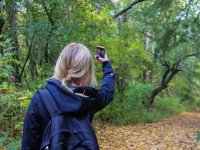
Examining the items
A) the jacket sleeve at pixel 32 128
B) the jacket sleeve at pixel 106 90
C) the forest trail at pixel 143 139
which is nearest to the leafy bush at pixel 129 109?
the forest trail at pixel 143 139

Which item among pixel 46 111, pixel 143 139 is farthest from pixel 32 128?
pixel 143 139

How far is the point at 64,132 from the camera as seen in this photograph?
6.65 feet

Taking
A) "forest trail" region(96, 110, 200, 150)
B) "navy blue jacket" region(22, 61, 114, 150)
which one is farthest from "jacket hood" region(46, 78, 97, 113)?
"forest trail" region(96, 110, 200, 150)

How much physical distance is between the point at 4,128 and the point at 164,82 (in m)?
13.6

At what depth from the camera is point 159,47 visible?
14039 mm

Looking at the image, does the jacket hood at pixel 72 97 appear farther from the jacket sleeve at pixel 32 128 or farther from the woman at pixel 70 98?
the jacket sleeve at pixel 32 128

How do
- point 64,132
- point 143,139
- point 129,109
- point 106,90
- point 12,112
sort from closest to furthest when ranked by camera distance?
point 64,132, point 106,90, point 12,112, point 143,139, point 129,109

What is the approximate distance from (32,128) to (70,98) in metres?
0.32

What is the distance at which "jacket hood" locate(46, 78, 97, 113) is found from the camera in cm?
207

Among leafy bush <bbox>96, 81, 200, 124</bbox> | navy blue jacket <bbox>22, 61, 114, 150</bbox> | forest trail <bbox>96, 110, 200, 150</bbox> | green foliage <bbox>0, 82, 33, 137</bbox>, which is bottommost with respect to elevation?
forest trail <bbox>96, 110, 200, 150</bbox>

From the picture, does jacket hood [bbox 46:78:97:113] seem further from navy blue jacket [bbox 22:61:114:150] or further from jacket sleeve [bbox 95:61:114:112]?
jacket sleeve [bbox 95:61:114:112]

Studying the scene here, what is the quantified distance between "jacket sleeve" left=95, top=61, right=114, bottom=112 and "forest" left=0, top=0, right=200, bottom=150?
1.46m

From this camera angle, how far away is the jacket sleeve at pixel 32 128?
2.11 m

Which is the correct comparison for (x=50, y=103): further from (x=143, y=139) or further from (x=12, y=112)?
(x=143, y=139)
